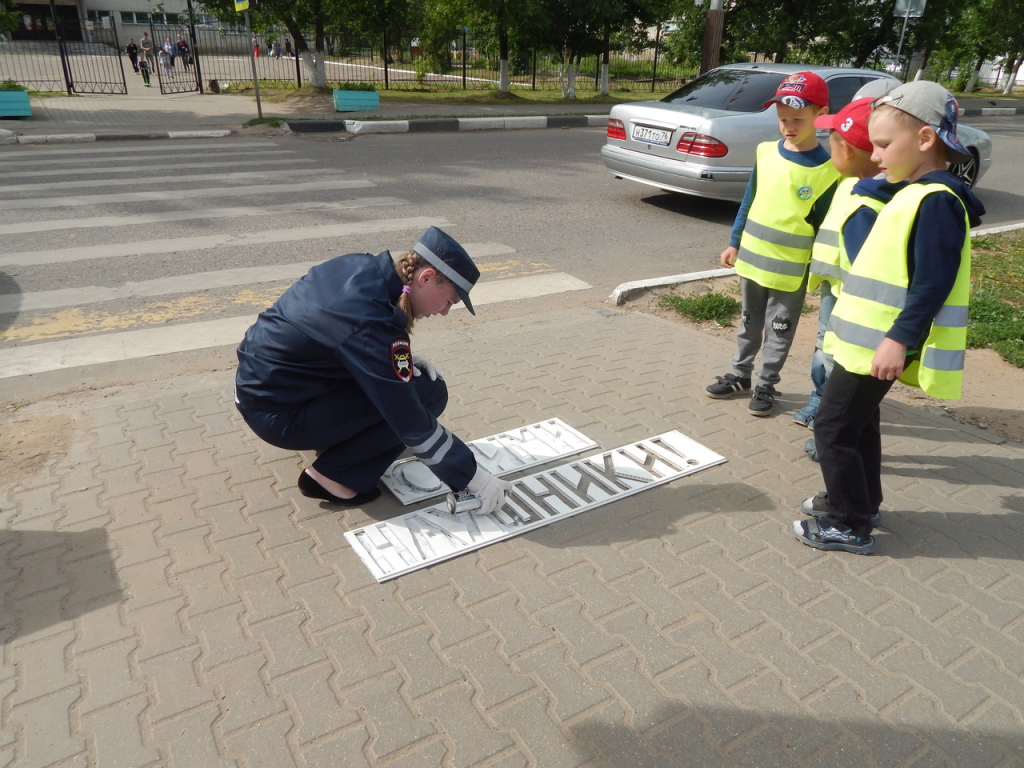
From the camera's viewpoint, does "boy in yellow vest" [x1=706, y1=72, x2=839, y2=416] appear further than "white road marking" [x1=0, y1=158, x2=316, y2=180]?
No

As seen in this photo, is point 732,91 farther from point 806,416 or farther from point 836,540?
point 836,540

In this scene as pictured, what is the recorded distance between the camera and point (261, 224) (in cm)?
762

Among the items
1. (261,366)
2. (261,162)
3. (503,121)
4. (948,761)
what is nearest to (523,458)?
(261,366)

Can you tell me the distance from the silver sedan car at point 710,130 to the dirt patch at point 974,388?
302 cm

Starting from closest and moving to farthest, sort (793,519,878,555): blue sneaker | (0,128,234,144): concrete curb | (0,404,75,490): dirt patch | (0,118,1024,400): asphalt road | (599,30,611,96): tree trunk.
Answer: (793,519,878,555): blue sneaker → (0,404,75,490): dirt patch → (0,118,1024,400): asphalt road → (0,128,234,144): concrete curb → (599,30,611,96): tree trunk

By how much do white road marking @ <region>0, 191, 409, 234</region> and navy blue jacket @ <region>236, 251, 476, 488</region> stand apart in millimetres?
5347

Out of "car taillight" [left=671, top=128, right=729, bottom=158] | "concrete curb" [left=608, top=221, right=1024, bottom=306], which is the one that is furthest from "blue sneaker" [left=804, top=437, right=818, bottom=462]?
"car taillight" [left=671, top=128, right=729, bottom=158]

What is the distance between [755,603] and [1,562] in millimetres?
2828

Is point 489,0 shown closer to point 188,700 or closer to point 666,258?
point 666,258

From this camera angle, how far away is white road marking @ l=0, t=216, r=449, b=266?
6.48 m

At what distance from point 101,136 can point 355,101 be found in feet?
19.1

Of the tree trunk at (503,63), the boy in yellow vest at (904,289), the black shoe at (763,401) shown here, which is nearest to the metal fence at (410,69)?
the tree trunk at (503,63)

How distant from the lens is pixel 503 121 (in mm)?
15891

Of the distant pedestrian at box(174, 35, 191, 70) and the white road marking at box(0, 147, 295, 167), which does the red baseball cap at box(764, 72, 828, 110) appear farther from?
the distant pedestrian at box(174, 35, 191, 70)
